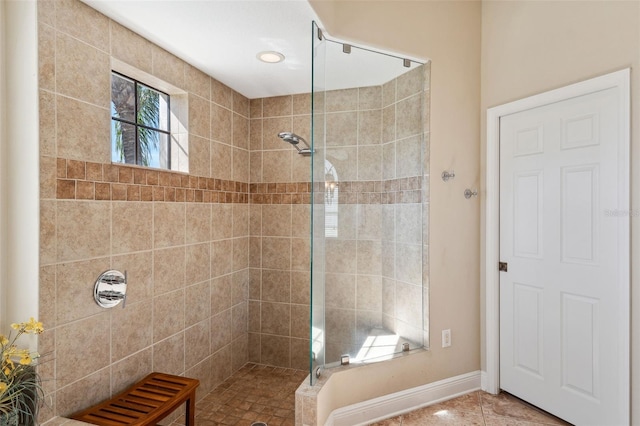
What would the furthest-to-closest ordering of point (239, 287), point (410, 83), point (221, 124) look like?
point (239, 287) → point (221, 124) → point (410, 83)

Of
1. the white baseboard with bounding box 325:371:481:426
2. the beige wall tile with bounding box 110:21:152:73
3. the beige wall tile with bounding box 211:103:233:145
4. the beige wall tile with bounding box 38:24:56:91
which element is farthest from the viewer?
the beige wall tile with bounding box 211:103:233:145

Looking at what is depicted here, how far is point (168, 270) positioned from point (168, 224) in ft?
0.97

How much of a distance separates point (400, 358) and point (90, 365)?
175 cm

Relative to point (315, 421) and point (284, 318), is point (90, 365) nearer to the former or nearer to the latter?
point (315, 421)

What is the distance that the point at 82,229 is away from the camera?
1597mm

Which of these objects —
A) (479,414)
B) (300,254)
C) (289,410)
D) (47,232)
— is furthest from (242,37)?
(479,414)

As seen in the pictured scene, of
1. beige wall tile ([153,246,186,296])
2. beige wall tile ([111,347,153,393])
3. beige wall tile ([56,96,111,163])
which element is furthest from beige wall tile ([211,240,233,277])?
beige wall tile ([56,96,111,163])

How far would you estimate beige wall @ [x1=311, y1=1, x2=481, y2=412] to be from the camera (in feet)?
7.16

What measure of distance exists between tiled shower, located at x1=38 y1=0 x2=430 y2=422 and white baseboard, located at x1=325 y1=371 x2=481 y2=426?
0.56 meters

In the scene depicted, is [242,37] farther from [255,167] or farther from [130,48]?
[255,167]

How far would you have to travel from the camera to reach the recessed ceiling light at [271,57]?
2187mm

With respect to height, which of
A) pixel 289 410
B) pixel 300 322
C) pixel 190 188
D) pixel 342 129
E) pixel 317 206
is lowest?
pixel 289 410

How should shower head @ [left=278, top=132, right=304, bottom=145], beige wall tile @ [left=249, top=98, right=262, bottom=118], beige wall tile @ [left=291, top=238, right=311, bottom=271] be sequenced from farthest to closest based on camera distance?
1. beige wall tile @ [left=249, top=98, right=262, bottom=118]
2. beige wall tile @ [left=291, top=238, right=311, bottom=271]
3. shower head @ [left=278, top=132, right=304, bottom=145]

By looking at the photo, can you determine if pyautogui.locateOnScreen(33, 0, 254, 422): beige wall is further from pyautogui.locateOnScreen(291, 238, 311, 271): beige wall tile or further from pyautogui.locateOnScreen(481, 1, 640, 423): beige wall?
pyautogui.locateOnScreen(481, 1, 640, 423): beige wall
